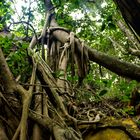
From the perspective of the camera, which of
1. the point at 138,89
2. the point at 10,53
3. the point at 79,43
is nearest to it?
the point at 10,53

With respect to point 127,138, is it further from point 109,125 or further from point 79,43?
point 79,43

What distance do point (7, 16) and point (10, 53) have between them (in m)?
0.97

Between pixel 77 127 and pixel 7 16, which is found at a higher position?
pixel 7 16

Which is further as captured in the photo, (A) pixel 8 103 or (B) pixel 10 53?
(B) pixel 10 53

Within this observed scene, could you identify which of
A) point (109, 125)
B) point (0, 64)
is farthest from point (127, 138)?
point (0, 64)

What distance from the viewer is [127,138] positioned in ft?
8.18

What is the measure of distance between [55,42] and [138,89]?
122 centimetres

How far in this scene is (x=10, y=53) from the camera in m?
3.24

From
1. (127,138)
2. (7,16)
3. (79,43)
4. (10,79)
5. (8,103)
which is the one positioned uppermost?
(7,16)

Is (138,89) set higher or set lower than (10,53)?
lower

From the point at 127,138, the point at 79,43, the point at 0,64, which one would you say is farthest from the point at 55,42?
the point at 127,138

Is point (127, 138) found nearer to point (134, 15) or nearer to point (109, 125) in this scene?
point (109, 125)

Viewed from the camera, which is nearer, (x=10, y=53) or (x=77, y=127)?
(x=77, y=127)

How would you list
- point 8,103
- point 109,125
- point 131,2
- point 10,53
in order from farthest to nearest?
point 10,53
point 109,125
point 8,103
point 131,2
